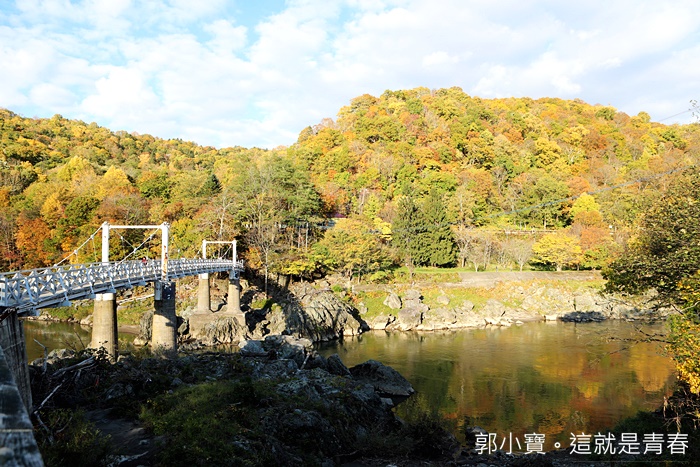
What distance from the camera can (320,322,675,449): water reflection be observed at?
611 inches

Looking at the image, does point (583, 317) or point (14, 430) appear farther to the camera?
point (583, 317)

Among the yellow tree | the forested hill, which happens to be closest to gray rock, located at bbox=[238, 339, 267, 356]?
the forested hill

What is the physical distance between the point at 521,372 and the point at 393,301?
15.0 meters

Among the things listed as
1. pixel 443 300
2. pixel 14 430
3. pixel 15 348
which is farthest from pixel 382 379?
pixel 443 300

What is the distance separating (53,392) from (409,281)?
32066mm

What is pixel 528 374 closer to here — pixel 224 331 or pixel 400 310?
pixel 400 310

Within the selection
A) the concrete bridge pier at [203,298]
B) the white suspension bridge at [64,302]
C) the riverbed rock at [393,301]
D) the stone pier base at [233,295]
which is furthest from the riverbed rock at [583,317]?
the white suspension bridge at [64,302]

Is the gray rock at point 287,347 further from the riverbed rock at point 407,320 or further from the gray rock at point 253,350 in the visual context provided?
the riverbed rock at point 407,320

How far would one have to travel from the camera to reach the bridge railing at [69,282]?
9.64 metres

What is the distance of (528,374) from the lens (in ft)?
67.8

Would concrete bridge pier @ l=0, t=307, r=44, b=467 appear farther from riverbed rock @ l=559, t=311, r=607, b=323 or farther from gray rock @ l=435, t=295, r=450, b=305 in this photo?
riverbed rock @ l=559, t=311, r=607, b=323

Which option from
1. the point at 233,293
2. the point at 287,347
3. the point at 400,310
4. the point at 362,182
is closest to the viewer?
the point at 287,347

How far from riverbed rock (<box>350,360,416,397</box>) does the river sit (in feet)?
2.33

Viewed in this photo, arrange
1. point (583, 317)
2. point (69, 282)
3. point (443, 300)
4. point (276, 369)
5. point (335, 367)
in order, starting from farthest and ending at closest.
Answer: point (443, 300), point (583, 317), point (335, 367), point (276, 369), point (69, 282)
